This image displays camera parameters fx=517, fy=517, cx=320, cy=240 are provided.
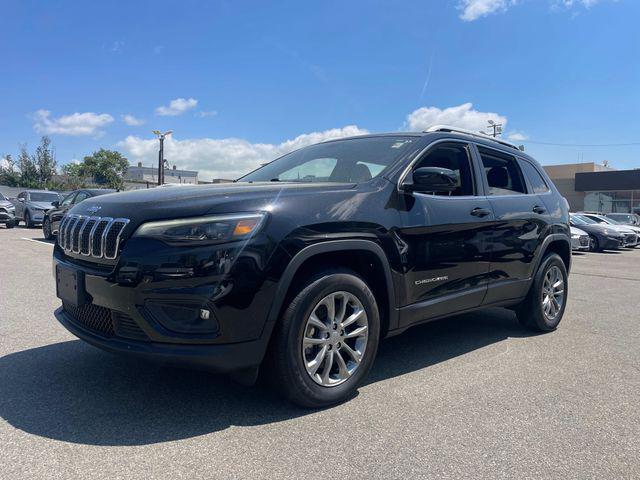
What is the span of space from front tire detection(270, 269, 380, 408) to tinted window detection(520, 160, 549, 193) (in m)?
2.90

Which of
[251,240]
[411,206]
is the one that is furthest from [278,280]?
[411,206]

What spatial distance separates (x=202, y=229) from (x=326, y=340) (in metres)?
1.03

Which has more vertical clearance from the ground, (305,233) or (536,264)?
(305,233)

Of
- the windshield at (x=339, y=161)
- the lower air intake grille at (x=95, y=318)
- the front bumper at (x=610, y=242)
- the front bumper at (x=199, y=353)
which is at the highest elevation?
the windshield at (x=339, y=161)

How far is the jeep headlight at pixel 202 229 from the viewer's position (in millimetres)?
2766

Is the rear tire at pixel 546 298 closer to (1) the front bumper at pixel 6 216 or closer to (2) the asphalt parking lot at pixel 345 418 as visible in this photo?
(2) the asphalt parking lot at pixel 345 418

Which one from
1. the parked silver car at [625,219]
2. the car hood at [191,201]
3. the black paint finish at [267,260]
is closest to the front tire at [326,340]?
the black paint finish at [267,260]

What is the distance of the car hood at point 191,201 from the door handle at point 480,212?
1403mm

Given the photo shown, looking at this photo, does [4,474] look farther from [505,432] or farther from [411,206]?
[411,206]

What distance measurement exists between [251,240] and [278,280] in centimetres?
27

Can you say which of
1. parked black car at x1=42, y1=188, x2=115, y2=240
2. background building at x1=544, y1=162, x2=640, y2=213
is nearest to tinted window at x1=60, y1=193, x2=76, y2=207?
parked black car at x1=42, y1=188, x2=115, y2=240

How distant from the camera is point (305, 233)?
3.02 metres

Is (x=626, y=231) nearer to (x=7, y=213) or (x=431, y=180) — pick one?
(x=431, y=180)

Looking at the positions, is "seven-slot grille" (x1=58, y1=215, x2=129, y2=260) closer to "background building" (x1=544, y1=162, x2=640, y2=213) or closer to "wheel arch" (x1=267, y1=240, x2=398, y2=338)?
"wheel arch" (x1=267, y1=240, x2=398, y2=338)
